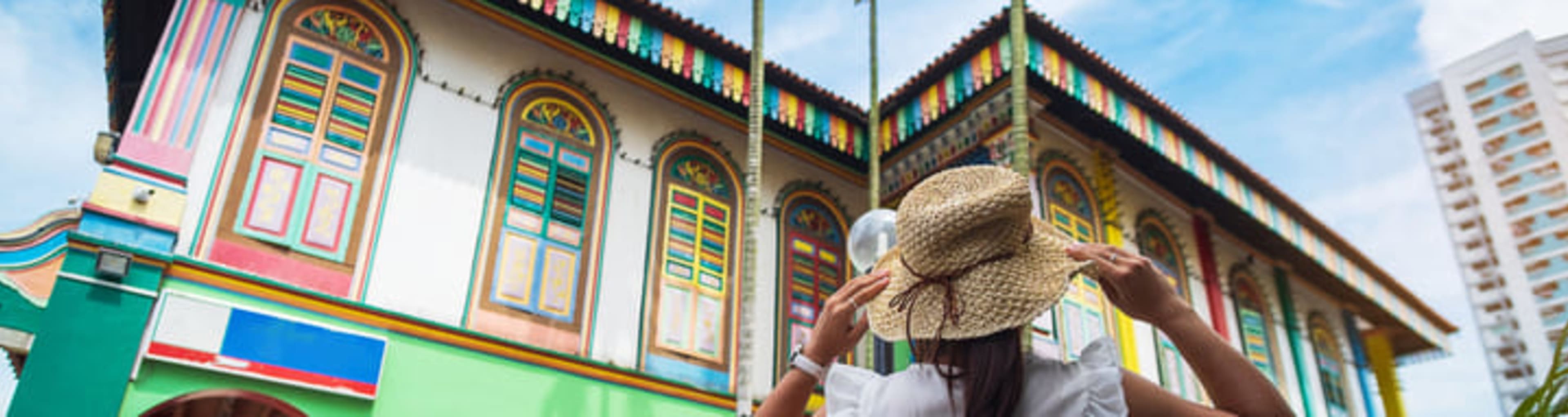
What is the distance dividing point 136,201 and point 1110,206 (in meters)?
7.70

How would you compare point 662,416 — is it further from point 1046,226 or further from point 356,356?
point 1046,226

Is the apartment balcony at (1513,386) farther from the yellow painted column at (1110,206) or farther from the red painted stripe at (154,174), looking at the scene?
the red painted stripe at (154,174)

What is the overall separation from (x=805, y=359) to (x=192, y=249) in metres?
4.97

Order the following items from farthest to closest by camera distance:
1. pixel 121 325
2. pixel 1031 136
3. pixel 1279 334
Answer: pixel 1279 334
pixel 1031 136
pixel 121 325

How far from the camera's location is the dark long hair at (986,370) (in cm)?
118

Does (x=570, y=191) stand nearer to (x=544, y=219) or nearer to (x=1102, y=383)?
(x=544, y=219)

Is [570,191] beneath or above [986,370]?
above

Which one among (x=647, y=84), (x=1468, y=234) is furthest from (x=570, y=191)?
(x=1468, y=234)

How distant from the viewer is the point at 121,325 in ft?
15.3

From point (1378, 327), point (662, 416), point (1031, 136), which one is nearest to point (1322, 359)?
point (1378, 327)

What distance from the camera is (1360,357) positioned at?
1345cm

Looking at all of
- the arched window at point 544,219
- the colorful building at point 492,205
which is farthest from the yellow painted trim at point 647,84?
the arched window at point 544,219

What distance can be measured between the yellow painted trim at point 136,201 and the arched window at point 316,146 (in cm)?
28

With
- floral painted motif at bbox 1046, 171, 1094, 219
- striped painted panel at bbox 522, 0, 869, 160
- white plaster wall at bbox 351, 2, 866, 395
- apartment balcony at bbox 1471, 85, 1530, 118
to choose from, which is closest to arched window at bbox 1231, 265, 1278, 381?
floral painted motif at bbox 1046, 171, 1094, 219
